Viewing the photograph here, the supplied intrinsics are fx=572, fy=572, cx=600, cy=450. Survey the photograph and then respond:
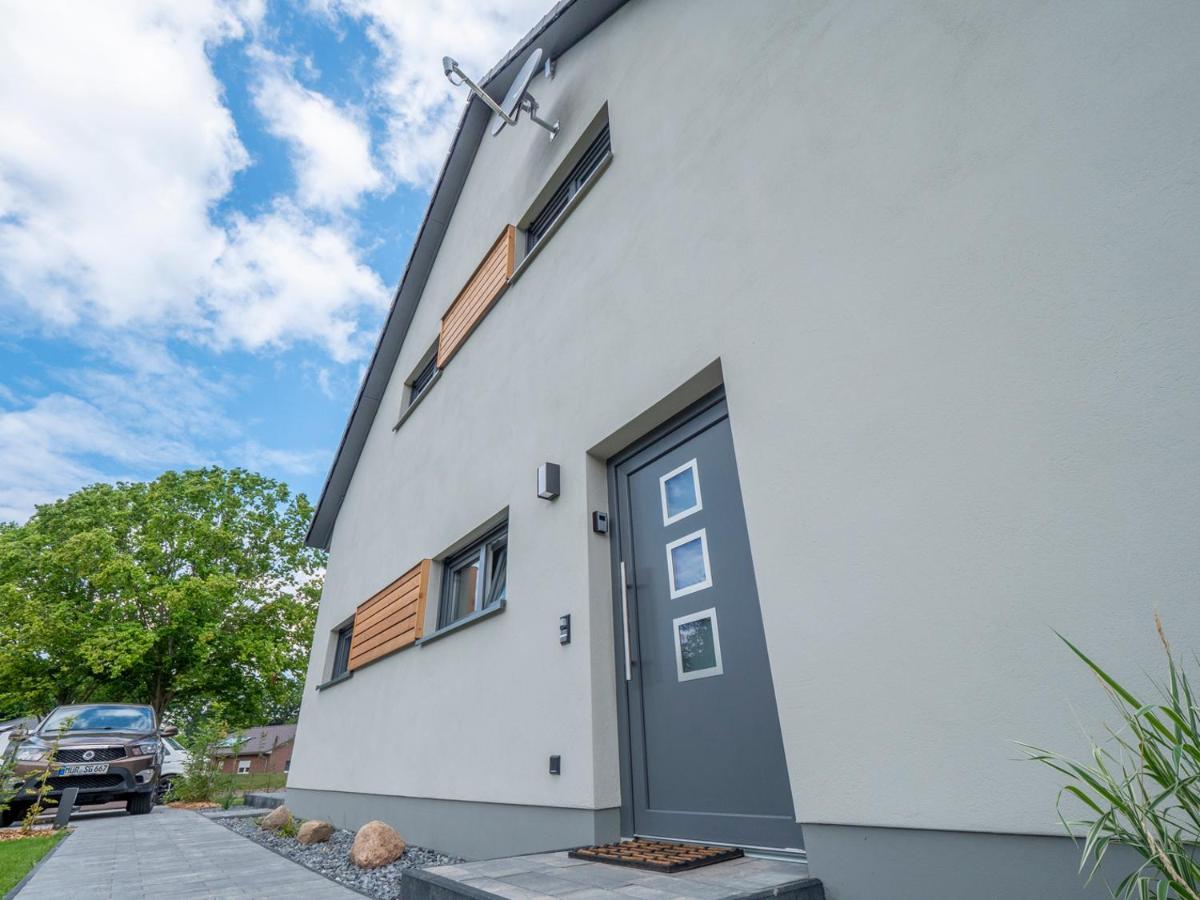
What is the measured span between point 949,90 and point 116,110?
14.0 meters

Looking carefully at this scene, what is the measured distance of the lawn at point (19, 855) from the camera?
3560 mm

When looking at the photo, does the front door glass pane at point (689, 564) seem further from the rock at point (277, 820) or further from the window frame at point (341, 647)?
the window frame at point (341, 647)

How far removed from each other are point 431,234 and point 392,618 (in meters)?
5.28

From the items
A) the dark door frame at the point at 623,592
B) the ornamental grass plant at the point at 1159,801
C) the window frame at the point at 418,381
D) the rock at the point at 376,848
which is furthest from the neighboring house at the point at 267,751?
the ornamental grass plant at the point at 1159,801

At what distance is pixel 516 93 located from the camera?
18.0ft

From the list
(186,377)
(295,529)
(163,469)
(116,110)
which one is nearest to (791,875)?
(116,110)

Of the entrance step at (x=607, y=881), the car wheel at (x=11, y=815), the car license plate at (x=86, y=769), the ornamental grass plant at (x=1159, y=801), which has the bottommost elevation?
the car wheel at (x=11, y=815)

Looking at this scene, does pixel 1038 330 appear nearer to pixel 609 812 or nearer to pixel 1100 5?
pixel 1100 5

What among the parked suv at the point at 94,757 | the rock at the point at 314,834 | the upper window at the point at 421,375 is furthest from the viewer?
the upper window at the point at 421,375

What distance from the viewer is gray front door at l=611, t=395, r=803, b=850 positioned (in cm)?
244

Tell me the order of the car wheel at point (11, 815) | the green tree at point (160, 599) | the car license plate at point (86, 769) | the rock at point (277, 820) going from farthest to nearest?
the green tree at point (160, 599) → the car license plate at point (86, 769) → the car wheel at point (11, 815) → the rock at point (277, 820)

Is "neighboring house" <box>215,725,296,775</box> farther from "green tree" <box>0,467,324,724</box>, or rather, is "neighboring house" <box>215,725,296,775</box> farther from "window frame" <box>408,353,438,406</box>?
"window frame" <box>408,353,438,406</box>

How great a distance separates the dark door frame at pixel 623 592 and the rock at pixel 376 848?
2247mm

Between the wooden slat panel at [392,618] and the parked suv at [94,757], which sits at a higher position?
the wooden slat panel at [392,618]
